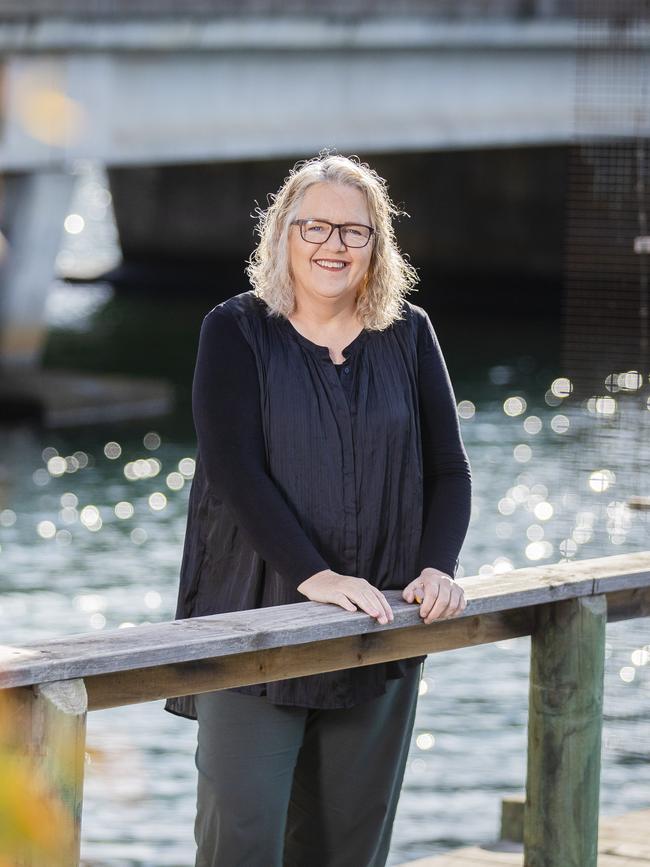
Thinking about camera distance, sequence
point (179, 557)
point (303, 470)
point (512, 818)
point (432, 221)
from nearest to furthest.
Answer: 1. point (303, 470)
2. point (512, 818)
3. point (179, 557)
4. point (432, 221)

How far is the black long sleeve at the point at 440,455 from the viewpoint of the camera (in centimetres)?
323

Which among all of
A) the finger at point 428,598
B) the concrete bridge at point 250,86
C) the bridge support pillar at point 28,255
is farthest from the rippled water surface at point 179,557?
the concrete bridge at point 250,86

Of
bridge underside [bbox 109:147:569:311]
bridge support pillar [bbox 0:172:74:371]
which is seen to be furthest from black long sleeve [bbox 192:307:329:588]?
bridge underside [bbox 109:147:569:311]

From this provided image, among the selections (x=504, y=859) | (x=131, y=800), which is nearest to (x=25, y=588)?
(x=504, y=859)

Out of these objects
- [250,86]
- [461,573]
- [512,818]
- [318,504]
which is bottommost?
[512,818]

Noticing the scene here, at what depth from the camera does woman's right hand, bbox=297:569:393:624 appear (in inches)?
119

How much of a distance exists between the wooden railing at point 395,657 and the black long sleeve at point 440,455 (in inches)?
6.6

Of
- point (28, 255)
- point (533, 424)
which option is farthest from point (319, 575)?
point (28, 255)

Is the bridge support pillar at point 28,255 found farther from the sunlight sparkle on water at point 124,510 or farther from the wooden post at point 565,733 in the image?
the wooden post at point 565,733

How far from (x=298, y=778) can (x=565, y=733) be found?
2.43 feet

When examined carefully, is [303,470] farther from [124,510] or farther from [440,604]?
[124,510]

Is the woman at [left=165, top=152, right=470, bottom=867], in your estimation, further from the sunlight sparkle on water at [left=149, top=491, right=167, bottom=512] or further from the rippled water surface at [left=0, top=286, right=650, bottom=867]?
the sunlight sparkle on water at [left=149, top=491, right=167, bottom=512]

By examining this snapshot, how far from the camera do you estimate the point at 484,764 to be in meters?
7.57

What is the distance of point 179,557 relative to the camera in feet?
38.5
